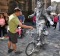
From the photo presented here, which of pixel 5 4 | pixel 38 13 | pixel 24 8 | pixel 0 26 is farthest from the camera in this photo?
pixel 24 8

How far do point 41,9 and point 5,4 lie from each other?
41.1 feet

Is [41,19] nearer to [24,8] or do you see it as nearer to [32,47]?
[32,47]

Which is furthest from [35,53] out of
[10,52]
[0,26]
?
[0,26]

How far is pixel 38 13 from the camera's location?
991cm

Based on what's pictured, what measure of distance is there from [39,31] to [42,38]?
33 centimetres

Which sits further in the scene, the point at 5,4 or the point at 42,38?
the point at 5,4

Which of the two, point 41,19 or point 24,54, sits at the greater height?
point 41,19

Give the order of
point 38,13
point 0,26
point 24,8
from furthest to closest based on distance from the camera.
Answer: point 24,8
point 0,26
point 38,13

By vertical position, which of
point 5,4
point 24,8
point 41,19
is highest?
point 41,19

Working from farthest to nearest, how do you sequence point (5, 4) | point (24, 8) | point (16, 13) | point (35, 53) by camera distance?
point (24, 8), point (5, 4), point (35, 53), point (16, 13)

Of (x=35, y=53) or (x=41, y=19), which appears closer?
(x=35, y=53)

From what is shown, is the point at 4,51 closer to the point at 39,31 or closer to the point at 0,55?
the point at 0,55

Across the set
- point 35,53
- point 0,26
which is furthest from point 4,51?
point 0,26

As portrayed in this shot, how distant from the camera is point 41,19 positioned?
9.96m
